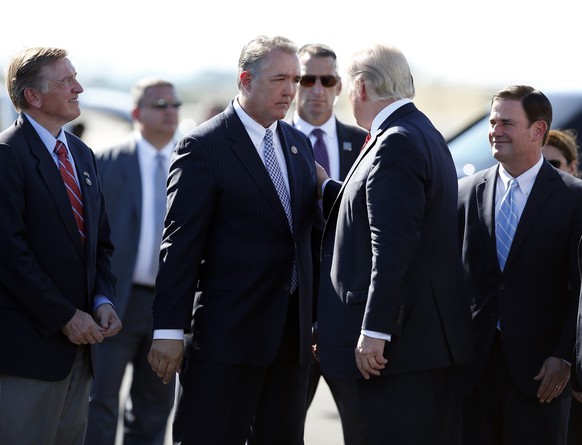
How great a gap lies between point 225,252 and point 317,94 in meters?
1.93

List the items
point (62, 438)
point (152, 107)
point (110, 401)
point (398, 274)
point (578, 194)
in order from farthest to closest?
point (152, 107) → point (110, 401) → point (578, 194) → point (62, 438) → point (398, 274)

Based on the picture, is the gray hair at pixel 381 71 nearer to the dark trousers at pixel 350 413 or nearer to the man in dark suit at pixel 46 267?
the man in dark suit at pixel 46 267

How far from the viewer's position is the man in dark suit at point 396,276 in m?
3.95

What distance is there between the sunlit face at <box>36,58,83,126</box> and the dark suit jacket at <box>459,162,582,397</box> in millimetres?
1869

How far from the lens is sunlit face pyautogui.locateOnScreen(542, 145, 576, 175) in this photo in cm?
558

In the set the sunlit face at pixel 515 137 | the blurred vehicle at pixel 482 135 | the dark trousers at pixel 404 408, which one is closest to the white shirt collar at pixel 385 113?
the sunlit face at pixel 515 137

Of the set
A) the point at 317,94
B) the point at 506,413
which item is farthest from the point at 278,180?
the point at 317,94

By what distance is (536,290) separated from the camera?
4508 mm

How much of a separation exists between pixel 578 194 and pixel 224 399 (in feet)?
5.71

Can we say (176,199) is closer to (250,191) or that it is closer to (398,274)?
(250,191)

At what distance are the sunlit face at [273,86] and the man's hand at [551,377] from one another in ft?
5.02

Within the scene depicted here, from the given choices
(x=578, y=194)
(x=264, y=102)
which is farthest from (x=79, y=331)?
(x=578, y=194)

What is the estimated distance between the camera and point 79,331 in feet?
13.6

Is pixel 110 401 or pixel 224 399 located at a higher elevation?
pixel 224 399
